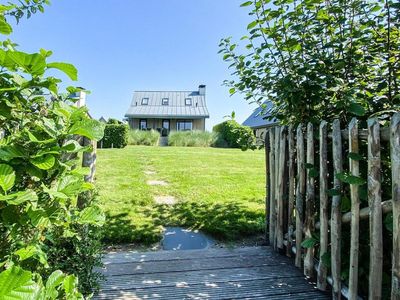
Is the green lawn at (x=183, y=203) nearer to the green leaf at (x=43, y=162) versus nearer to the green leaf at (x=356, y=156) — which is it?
the green leaf at (x=356, y=156)

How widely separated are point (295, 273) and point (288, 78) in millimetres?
1692

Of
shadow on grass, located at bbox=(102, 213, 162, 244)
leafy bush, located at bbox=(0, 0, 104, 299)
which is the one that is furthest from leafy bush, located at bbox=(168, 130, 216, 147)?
leafy bush, located at bbox=(0, 0, 104, 299)

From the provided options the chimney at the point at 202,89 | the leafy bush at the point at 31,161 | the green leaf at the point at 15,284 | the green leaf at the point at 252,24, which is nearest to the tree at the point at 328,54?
the green leaf at the point at 252,24

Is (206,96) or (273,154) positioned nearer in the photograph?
(273,154)

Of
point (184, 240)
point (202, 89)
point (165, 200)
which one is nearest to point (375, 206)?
point (184, 240)

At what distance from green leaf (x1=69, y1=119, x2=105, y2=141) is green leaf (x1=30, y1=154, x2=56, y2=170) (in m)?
0.11

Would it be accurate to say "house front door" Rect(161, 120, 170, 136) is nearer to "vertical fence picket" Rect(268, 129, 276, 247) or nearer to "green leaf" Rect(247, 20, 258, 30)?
"vertical fence picket" Rect(268, 129, 276, 247)

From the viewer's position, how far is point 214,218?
408cm

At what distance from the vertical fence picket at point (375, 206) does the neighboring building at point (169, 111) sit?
26.3 meters

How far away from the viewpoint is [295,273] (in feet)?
8.32

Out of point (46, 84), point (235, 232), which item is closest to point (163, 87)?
point (235, 232)

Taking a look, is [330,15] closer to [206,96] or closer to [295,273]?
[295,273]

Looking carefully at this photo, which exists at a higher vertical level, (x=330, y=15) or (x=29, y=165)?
(x=330, y=15)

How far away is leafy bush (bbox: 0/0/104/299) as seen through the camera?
76cm
